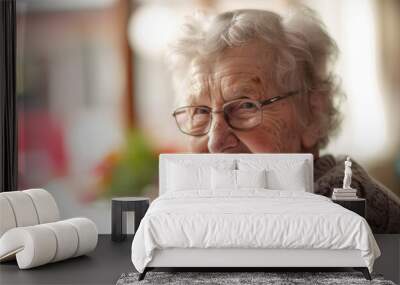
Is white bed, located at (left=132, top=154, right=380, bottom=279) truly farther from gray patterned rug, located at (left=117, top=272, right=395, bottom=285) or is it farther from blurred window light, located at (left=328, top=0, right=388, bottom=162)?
blurred window light, located at (left=328, top=0, right=388, bottom=162)

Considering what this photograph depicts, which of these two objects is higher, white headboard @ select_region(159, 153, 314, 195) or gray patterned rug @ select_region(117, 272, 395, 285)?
white headboard @ select_region(159, 153, 314, 195)

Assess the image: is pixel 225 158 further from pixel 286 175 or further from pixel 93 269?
pixel 93 269

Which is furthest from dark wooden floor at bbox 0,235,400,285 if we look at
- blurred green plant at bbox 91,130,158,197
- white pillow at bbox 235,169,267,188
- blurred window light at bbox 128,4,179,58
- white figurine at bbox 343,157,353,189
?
blurred window light at bbox 128,4,179,58

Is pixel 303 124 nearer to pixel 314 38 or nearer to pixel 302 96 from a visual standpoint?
pixel 302 96

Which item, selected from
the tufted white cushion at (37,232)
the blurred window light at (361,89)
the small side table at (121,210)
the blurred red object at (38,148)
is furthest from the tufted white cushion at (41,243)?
the blurred window light at (361,89)

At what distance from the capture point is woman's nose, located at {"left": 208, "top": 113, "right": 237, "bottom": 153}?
23.3 ft

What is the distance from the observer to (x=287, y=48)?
7.08 m

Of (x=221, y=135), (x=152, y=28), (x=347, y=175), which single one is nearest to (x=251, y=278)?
(x=347, y=175)

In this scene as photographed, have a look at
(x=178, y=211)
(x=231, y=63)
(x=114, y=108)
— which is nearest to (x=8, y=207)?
(x=178, y=211)

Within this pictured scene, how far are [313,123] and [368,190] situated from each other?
3.09 feet

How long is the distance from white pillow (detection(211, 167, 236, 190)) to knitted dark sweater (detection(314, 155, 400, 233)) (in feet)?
3.82

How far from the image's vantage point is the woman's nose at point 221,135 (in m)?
7.09

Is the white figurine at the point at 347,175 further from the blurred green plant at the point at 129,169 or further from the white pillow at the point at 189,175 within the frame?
the blurred green plant at the point at 129,169

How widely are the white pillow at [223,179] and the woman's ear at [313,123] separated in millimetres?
1069
